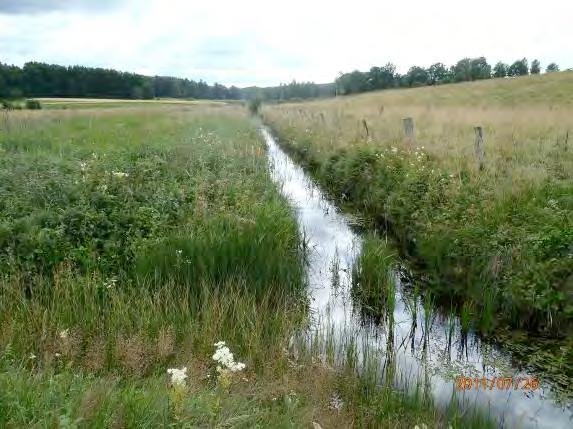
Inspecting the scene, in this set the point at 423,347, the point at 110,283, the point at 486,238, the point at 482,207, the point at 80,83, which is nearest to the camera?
the point at 423,347

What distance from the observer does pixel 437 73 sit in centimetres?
7994

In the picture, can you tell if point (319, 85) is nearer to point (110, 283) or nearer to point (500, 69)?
point (500, 69)

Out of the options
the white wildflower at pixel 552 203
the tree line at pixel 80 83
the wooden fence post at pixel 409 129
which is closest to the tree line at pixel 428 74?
the tree line at pixel 80 83

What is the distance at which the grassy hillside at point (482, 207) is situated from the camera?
209 inches

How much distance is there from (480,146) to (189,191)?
21.3 ft

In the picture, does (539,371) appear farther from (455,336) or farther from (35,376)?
(35,376)

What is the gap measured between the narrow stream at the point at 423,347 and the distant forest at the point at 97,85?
40791 mm

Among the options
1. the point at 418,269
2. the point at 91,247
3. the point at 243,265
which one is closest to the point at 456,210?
the point at 418,269

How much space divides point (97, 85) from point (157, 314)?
8011cm

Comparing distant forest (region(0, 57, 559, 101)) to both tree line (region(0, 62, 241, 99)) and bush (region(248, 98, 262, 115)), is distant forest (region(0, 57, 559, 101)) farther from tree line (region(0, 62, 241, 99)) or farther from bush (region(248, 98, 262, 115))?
bush (region(248, 98, 262, 115))

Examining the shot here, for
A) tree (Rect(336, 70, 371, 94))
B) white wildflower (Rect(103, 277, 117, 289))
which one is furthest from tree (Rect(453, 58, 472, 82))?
white wildflower (Rect(103, 277, 117, 289))

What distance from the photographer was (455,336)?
534cm
